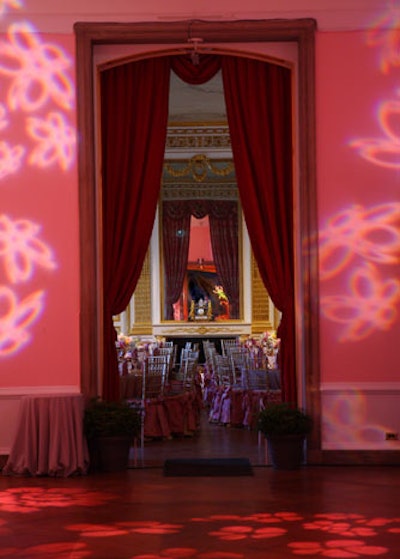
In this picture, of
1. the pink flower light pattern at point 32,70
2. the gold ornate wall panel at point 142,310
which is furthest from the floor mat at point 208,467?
the gold ornate wall panel at point 142,310

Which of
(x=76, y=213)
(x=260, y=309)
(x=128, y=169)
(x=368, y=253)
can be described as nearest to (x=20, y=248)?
(x=76, y=213)

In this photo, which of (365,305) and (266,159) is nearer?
(365,305)

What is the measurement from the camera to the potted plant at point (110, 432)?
776cm

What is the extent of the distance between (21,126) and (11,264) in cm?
124

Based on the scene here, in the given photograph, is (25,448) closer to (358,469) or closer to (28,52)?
(358,469)

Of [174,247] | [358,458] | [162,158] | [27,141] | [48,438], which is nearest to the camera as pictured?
[48,438]

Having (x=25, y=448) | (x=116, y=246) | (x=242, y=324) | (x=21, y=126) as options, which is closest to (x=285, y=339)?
(x=116, y=246)

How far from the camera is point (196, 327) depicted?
59.7 ft

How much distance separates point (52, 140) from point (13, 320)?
1.64 meters

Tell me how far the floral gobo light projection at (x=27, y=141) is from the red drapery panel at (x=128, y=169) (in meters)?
0.52

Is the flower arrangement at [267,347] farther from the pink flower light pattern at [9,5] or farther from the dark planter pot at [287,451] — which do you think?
the pink flower light pattern at [9,5]

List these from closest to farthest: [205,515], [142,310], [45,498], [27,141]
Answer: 1. [205,515]
2. [45,498]
3. [27,141]
4. [142,310]

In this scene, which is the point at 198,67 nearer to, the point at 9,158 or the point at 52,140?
the point at 52,140

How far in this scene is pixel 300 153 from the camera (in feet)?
26.6
